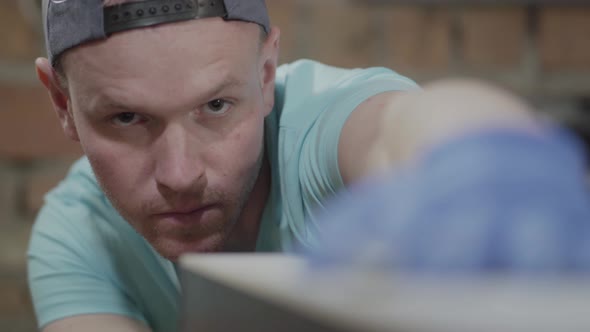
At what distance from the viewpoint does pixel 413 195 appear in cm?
27

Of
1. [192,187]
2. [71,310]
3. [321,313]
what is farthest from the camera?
[71,310]

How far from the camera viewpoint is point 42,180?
5.09ft

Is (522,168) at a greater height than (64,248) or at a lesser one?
greater

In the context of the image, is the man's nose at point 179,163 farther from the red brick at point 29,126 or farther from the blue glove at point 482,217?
the red brick at point 29,126

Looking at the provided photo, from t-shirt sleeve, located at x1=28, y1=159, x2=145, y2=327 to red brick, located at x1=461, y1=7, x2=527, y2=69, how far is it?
0.88 meters

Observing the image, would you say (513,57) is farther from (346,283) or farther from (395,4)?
(346,283)

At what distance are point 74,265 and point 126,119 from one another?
1.01ft

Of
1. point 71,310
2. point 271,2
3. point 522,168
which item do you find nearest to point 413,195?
point 522,168

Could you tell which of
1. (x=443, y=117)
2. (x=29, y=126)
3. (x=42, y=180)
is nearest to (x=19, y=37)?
(x=29, y=126)

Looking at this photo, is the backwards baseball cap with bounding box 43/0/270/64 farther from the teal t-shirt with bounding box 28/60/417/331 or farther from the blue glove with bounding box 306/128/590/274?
the blue glove with bounding box 306/128/590/274

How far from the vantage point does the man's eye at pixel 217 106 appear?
73cm

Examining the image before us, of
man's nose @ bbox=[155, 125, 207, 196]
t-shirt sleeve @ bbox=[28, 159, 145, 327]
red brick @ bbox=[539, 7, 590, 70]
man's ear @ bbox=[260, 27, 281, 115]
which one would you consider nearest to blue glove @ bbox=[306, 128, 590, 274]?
man's nose @ bbox=[155, 125, 207, 196]

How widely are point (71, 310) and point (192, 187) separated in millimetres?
344

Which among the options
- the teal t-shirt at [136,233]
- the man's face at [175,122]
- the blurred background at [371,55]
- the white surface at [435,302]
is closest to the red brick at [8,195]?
the blurred background at [371,55]
